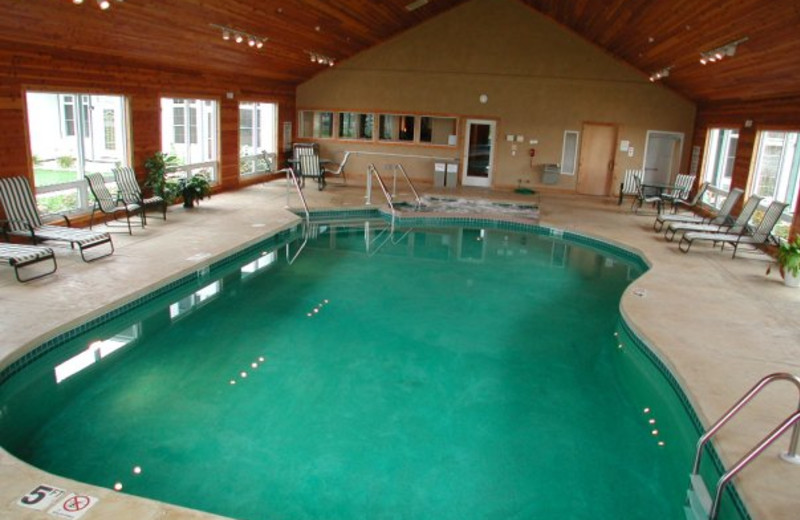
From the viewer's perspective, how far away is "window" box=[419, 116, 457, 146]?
15.2 metres

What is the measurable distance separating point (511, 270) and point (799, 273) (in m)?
3.50

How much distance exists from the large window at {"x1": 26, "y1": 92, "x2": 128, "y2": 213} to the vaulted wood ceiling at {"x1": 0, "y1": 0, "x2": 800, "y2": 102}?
79cm

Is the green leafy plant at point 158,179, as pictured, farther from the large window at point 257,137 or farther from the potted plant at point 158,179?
the large window at point 257,137

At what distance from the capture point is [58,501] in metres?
2.89

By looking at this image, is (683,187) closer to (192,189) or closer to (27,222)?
(192,189)

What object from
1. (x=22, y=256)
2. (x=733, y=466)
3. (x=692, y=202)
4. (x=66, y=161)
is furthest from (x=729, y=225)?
(x=66, y=161)

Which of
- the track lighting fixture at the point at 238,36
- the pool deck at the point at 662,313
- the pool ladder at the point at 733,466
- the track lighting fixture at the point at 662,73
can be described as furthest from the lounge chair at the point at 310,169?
the pool ladder at the point at 733,466

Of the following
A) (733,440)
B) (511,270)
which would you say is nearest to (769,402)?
(733,440)

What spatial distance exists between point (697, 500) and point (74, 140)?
8.67 meters

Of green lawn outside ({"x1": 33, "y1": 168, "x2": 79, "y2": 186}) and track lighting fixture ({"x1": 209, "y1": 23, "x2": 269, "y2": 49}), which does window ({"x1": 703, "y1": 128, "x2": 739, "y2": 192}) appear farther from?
green lawn outside ({"x1": 33, "y1": 168, "x2": 79, "y2": 186})

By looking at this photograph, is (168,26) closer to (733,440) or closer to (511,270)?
(511,270)

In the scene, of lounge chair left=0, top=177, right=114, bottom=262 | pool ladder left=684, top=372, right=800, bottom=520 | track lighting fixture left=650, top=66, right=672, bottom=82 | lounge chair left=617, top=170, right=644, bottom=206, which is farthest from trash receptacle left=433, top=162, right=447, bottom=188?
pool ladder left=684, top=372, right=800, bottom=520

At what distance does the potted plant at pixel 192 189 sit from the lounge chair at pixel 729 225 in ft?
26.4

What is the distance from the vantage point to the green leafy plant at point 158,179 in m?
9.48
